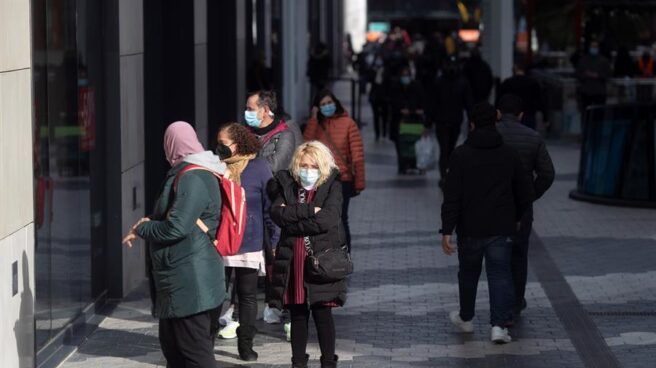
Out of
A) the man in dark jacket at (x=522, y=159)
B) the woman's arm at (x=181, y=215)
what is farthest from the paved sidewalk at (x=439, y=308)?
the woman's arm at (x=181, y=215)

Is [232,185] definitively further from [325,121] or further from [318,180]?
[325,121]

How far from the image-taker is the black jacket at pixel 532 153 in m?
10.4

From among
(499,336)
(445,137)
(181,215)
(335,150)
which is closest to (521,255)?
(499,336)

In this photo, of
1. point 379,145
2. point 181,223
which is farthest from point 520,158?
point 379,145

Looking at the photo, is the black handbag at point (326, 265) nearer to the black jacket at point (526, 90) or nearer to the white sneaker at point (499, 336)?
the white sneaker at point (499, 336)

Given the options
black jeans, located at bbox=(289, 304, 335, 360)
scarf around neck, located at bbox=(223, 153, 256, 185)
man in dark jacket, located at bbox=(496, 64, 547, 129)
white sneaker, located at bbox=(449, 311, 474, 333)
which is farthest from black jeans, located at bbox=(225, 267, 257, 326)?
man in dark jacket, located at bbox=(496, 64, 547, 129)

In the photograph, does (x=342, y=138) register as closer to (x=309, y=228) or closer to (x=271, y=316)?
(x=271, y=316)

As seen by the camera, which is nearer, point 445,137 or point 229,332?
point 229,332

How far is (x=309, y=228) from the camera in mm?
8469

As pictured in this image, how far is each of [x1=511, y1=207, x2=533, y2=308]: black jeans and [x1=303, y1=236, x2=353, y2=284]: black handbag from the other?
2.37 metres

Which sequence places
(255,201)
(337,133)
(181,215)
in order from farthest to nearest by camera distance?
(337,133)
(255,201)
(181,215)

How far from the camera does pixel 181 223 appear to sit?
7500mm

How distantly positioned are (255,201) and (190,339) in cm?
183

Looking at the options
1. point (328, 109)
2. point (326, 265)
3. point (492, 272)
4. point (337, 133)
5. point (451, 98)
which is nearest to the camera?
point (326, 265)
